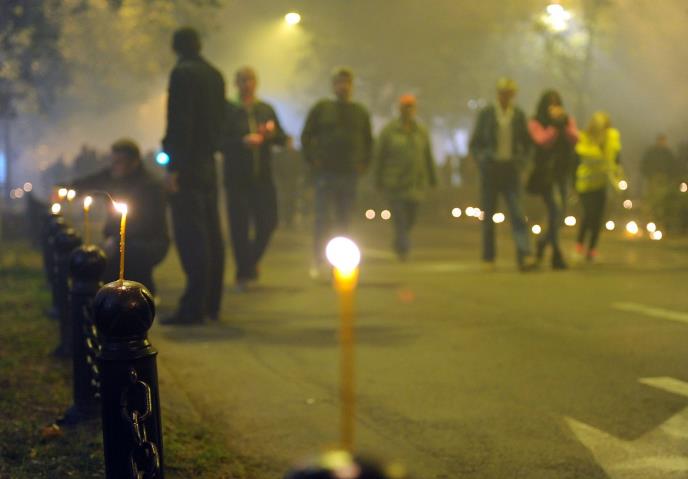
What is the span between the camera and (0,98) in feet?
69.6

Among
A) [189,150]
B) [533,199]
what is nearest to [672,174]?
[533,199]

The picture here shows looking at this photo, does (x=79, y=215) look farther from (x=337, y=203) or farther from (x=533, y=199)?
(x=337, y=203)

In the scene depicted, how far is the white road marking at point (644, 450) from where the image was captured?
4.12m

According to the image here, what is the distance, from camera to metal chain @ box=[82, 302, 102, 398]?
4.81 m

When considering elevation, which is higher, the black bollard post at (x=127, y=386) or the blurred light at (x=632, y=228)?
the blurred light at (x=632, y=228)

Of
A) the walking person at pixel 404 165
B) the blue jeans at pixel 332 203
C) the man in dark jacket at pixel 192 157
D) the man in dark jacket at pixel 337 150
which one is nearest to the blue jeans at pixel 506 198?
the walking person at pixel 404 165

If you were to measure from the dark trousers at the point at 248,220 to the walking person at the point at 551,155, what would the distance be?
10.7ft

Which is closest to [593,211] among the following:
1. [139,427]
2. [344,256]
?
[139,427]

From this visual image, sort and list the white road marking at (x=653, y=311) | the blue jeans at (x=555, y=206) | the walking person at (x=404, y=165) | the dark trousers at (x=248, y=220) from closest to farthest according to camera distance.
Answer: the white road marking at (x=653, y=311) < the dark trousers at (x=248, y=220) < the blue jeans at (x=555, y=206) < the walking person at (x=404, y=165)

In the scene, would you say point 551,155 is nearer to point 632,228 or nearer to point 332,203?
point 332,203

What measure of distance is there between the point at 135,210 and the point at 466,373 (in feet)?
9.20

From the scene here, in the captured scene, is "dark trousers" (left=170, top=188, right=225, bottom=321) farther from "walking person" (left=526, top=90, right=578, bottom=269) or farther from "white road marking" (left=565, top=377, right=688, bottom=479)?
"walking person" (left=526, top=90, right=578, bottom=269)

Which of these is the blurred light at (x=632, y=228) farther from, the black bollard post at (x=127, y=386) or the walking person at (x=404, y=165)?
the black bollard post at (x=127, y=386)

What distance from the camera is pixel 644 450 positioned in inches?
174
